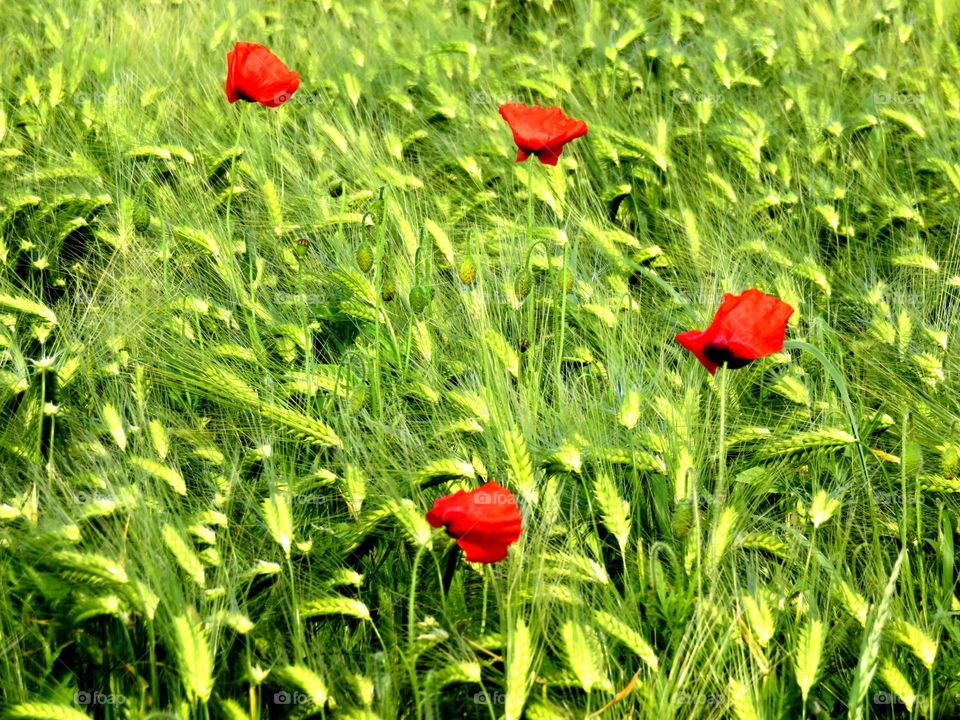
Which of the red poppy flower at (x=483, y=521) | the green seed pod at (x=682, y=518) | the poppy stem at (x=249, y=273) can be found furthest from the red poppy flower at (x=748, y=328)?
the poppy stem at (x=249, y=273)

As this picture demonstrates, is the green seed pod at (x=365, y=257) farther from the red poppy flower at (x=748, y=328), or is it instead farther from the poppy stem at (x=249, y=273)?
the red poppy flower at (x=748, y=328)

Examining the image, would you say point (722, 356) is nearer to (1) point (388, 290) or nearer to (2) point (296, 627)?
(2) point (296, 627)

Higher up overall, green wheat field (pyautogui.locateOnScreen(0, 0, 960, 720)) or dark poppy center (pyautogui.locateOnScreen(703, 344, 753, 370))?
dark poppy center (pyautogui.locateOnScreen(703, 344, 753, 370))

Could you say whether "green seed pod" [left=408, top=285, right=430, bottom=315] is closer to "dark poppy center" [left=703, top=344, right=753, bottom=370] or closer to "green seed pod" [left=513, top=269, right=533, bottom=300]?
"green seed pod" [left=513, top=269, right=533, bottom=300]

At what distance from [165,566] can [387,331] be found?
2.35 ft

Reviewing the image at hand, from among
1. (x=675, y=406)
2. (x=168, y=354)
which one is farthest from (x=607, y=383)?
(x=168, y=354)

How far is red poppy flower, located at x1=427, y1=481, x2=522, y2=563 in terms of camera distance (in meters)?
1.27

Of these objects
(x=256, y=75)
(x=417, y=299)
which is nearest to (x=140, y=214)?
(x=256, y=75)

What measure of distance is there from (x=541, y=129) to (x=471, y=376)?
0.40 metres

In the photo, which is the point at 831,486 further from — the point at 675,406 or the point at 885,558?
the point at 675,406

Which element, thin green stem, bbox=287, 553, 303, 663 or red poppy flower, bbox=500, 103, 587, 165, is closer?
thin green stem, bbox=287, 553, 303, 663

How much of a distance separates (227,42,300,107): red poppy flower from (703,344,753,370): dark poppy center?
2.83 feet

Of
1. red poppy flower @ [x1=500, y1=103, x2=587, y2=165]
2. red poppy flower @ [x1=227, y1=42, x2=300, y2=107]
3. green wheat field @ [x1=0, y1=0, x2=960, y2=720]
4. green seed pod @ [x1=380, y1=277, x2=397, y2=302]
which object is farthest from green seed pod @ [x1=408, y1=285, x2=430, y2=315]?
red poppy flower @ [x1=227, y1=42, x2=300, y2=107]

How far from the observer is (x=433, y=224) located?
6.97ft
